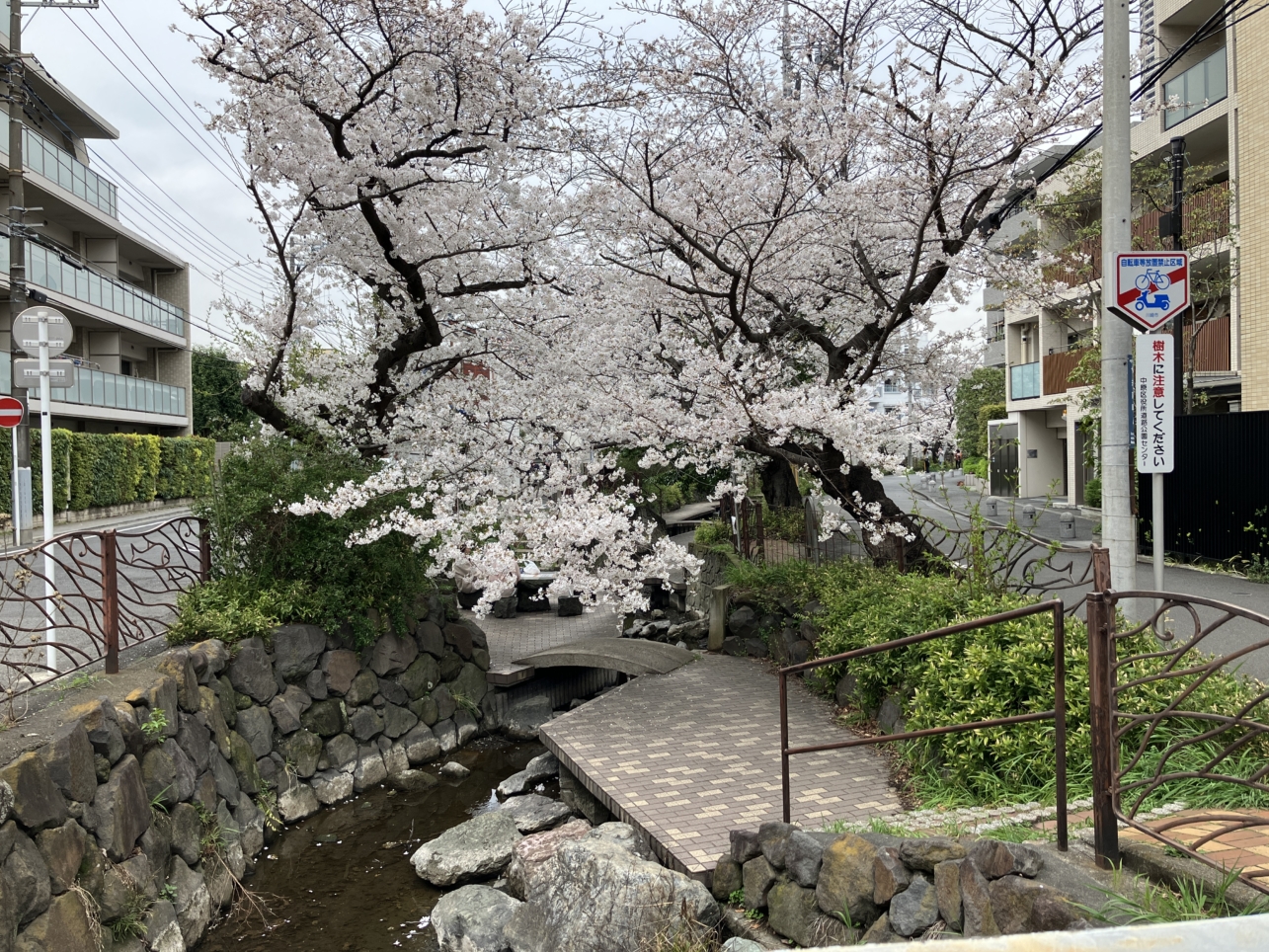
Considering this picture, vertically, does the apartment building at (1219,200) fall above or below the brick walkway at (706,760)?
above

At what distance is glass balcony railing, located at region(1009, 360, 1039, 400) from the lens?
2745 cm

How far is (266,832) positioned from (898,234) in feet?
28.6

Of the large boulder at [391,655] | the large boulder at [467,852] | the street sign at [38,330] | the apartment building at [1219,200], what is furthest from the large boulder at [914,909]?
the apartment building at [1219,200]

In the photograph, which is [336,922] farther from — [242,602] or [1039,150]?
[1039,150]

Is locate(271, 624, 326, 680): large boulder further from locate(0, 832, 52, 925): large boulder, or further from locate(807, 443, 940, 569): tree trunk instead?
locate(807, 443, 940, 569): tree trunk

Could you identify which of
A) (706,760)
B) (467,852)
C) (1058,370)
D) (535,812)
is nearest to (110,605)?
(467,852)

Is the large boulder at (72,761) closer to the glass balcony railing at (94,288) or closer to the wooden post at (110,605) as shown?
the wooden post at (110,605)

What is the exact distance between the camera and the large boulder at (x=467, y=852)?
6.72 metres

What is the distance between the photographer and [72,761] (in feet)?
17.2

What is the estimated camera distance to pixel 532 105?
8375mm

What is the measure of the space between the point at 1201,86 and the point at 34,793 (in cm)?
2153

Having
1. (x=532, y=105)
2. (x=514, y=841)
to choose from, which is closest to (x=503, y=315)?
(x=532, y=105)

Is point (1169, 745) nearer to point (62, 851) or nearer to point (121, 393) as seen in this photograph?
point (62, 851)

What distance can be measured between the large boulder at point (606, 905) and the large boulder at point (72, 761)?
2.71 m
